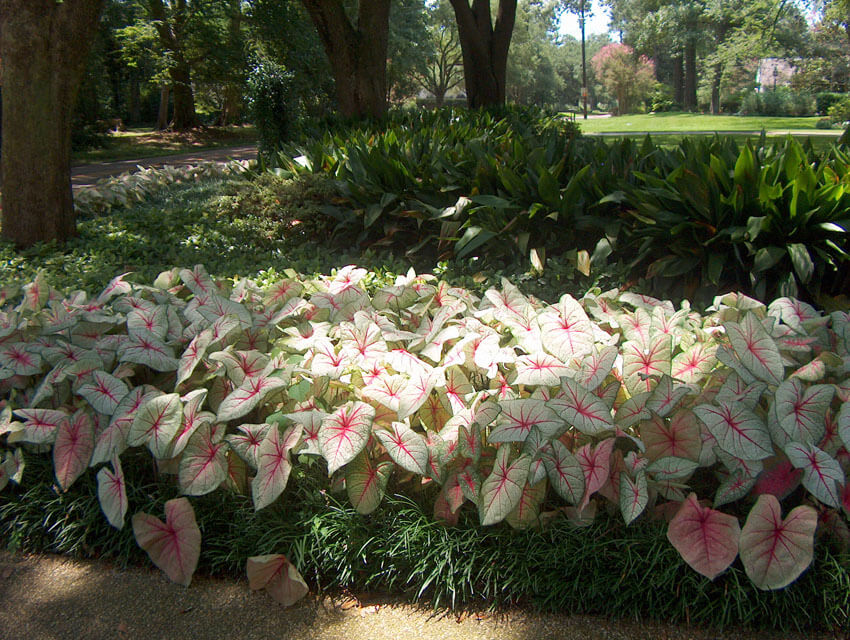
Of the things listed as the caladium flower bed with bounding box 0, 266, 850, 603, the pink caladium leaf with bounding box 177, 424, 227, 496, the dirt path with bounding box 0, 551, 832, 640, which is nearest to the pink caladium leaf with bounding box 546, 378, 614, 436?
the caladium flower bed with bounding box 0, 266, 850, 603

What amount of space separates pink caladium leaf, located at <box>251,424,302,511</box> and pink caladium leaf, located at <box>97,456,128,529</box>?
1.42 feet

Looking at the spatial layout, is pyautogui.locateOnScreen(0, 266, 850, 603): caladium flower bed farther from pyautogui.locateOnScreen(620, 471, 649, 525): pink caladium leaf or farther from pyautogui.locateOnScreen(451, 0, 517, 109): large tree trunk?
pyautogui.locateOnScreen(451, 0, 517, 109): large tree trunk

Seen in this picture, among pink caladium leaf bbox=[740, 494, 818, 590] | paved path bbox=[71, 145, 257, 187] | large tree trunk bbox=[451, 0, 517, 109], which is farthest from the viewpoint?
paved path bbox=[71, 145, 257, 187]

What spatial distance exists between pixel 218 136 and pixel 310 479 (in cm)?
2775

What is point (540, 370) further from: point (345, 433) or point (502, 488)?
point (345, 433)

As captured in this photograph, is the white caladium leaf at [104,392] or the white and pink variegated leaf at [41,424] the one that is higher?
the white caladium leaf at [104,392]

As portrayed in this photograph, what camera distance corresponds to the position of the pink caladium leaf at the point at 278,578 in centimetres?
208

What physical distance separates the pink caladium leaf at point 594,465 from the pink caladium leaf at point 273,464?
0.94 metres

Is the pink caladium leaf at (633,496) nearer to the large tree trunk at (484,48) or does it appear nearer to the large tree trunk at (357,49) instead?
the large tree trunk at (357,49)

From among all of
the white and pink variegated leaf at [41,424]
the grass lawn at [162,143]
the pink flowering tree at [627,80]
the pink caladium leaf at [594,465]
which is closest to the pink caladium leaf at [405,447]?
the pink caladium leaf at [594,465]

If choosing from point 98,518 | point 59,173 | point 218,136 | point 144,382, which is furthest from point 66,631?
point 218,136

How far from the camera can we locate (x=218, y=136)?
27562 millimetres

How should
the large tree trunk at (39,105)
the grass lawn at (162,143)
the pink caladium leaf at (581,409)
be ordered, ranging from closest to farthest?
1. the pink caladium leaf at (581,409)
2. the large tree trunk at (39,105)
3. the grass lawn at (162,143)

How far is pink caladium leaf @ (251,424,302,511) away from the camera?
83.0 inches
